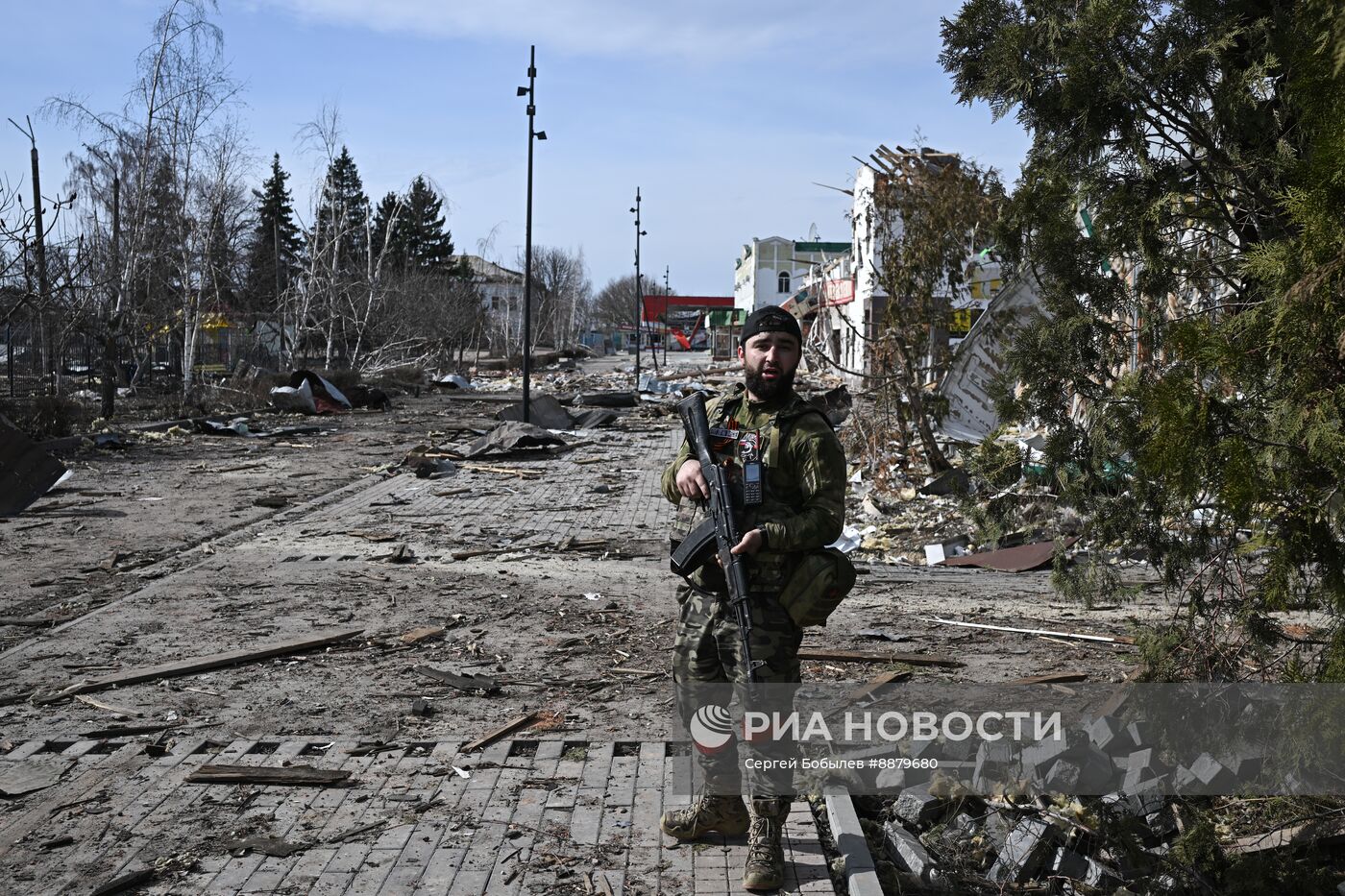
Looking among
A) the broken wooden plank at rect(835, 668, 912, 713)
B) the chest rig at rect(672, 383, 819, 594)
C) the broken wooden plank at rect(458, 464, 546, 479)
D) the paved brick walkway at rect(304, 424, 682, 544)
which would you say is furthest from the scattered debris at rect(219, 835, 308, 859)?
the broken wooden plank at rect(458, 464, 546, 479)

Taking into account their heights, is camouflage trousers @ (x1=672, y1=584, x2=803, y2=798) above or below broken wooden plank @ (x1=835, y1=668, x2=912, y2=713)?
above

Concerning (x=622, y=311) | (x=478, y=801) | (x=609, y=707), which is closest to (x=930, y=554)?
(x=609, y=707)

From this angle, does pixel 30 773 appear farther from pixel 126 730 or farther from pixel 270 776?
pixel 270 776

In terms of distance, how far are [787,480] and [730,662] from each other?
2.22ft

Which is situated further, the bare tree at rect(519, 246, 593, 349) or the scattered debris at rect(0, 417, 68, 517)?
the bare tree at rect(519, 246, 593, 349)

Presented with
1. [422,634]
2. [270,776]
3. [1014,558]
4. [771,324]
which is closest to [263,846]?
[270,776]

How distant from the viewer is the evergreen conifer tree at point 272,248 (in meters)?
42.7

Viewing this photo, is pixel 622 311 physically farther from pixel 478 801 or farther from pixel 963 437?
pixel 478 801

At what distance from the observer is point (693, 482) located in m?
4.07

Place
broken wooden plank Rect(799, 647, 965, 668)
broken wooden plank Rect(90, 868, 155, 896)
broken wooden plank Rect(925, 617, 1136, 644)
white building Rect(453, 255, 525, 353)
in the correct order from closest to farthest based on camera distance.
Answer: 1. broken wooden plank Rect(90, 868, 155, 896)
2. broken wooden plank Rect(799, 647, 965, 668)
3. broken wooden plank Rect(925, 617, 1136, 644)
4. white building Rect(453, 255, 525, 353)

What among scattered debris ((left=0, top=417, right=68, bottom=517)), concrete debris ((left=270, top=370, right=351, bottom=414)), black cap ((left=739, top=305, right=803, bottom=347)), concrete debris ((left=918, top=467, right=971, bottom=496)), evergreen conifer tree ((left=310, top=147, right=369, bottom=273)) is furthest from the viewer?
evergreen conifer tree ((left=310, top=147, right=369, bottom=273))

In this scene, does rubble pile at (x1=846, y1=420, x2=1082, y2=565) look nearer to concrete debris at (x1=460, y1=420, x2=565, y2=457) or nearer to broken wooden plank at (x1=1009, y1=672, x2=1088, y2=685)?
broken wooden plank at (x1=1009, y1=672, x2=1088, y2=685)

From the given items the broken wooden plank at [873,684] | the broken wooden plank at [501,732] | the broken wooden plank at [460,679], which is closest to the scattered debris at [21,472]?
the broken wooden plank at [460,679]

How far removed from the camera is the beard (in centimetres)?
404
